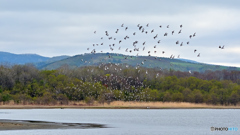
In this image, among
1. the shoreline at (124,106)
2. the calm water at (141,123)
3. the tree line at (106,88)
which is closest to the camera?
the calm water at (141,123)

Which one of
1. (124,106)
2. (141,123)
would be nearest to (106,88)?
(124,106)

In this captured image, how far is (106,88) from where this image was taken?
A: 5103 inches

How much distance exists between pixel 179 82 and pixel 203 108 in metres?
12.6

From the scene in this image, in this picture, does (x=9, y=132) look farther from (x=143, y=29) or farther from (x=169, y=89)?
(x=169, y=89)

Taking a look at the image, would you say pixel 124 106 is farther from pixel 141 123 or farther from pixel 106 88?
pixel 141 123

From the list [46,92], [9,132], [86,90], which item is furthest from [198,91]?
[9,132]

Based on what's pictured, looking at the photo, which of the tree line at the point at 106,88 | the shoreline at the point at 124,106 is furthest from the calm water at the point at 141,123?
the tree line at the point at 106,88

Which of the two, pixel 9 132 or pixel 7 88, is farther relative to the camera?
pixel 7 88

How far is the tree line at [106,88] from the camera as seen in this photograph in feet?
396

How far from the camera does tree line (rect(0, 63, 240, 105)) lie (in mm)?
120625

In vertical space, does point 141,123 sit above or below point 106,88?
below

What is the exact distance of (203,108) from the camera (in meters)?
126

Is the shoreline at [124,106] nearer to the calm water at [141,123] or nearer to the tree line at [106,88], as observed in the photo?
the tree line at [106,88]

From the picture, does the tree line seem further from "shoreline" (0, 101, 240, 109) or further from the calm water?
the calm water
